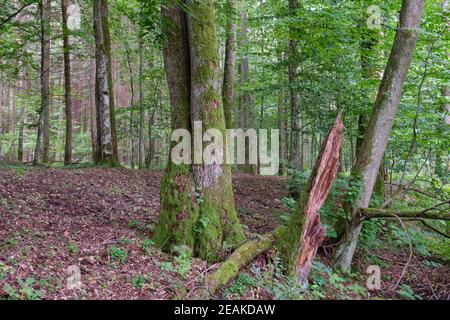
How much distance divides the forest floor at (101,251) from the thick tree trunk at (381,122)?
0.48 metres

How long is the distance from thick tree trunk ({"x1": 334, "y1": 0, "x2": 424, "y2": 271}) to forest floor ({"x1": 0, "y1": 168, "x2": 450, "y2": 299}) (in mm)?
476

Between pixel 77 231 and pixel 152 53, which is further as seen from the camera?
pixel 152 53

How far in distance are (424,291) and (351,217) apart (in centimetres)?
158

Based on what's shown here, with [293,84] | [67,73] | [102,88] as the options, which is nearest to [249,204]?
[293,84]

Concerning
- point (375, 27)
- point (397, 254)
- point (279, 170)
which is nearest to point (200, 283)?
point (397, 254)

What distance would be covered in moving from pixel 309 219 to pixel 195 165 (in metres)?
1.91

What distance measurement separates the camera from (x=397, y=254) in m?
7.50

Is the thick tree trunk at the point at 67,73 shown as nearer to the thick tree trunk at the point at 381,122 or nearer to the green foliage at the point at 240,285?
the thick tree trunk at the point at 381,122

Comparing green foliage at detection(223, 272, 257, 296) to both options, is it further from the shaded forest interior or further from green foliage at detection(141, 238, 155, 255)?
green foliage at detection(141, 238, 155, 255)

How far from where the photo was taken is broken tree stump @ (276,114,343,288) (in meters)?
5.33

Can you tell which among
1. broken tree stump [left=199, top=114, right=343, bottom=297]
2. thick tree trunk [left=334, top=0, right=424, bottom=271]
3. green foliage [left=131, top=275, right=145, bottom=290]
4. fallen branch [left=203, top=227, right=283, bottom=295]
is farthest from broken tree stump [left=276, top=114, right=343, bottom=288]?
green foliage [left=131, top=275, right=145, bottom=290]

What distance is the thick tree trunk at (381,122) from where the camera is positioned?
248 inches
